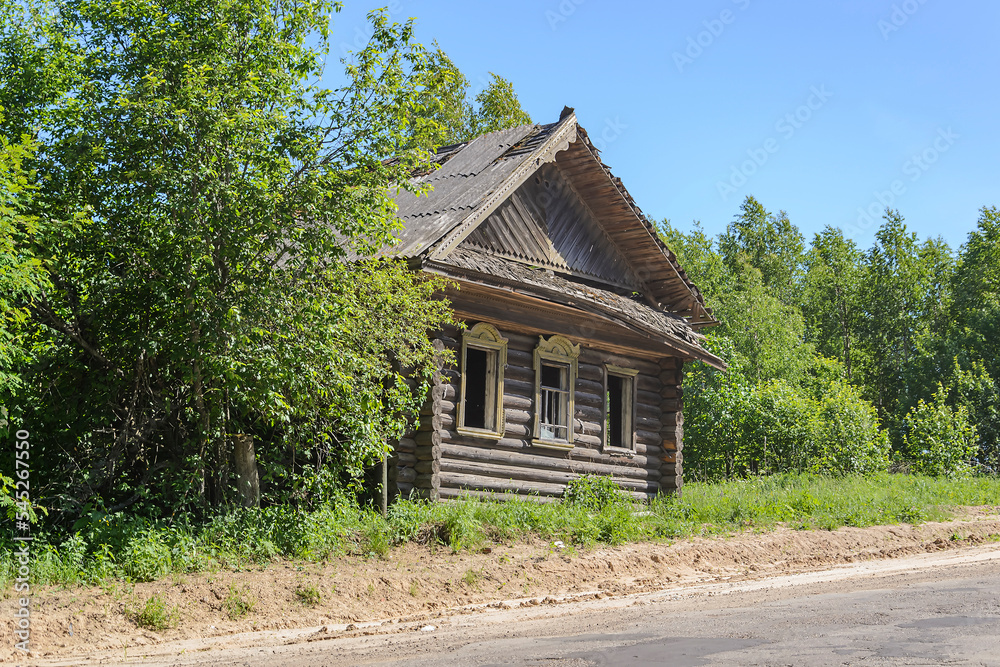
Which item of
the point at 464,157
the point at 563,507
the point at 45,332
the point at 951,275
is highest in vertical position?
the point at 951,275

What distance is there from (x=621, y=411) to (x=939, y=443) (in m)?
12.7

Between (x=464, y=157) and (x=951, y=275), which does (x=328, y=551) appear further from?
(x=951, y=275)

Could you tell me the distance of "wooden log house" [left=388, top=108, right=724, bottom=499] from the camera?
14.1 meters

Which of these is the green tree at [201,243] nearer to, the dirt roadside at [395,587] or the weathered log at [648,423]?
the dirt roadside at [395,587]

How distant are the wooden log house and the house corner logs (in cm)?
2

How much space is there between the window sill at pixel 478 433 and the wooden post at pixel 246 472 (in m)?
3.74

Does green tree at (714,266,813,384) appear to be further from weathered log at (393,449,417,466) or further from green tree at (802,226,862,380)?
weathered log at (393,449,417,466)

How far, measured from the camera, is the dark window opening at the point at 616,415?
17.4 meters

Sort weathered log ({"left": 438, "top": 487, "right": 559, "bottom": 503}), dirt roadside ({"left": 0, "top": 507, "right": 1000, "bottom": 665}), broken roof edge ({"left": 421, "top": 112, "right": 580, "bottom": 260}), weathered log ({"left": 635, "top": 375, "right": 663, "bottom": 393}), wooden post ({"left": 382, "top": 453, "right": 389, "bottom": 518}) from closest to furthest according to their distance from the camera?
dirt roadside ({"left": 0, "top": 507, "right": 1000, "bottom": 665}), wooden post ({"left": 382, "top": 453, "right": 389, "bottom": 518}), broken roof edge ({"left": 421, "top": 112, "right": 580, "bottom": 260}), weathered log ({"left": 438, "top": 487, "right": 559, "bottom": 503}), weathered log ({"left": 635, "top": 375, "right": 663, "bottom": 393})

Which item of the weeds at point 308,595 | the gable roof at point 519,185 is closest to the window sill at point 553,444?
the gable roof at point 519,185

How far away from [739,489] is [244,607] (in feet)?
42.3

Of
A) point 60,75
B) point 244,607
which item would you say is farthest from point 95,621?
point 60,75

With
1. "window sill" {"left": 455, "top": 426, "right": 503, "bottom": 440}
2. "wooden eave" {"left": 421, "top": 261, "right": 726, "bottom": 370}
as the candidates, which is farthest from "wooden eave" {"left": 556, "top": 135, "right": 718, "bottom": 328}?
"window sill" {"left": 455, "top": 426, "right": 503, "bottom": 440}

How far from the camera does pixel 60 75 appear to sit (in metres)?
10.8
